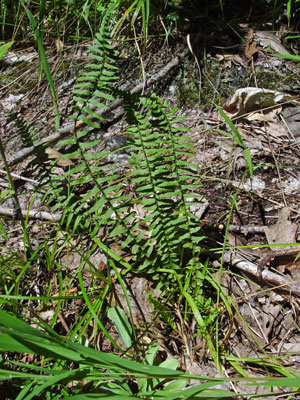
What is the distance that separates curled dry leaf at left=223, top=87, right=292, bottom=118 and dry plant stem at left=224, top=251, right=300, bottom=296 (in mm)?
1067

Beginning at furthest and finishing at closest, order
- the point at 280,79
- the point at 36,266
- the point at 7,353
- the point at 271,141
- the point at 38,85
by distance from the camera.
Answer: the point at 38,85
the point at 280,79
the point at 271,141
the point at 36,266
the point at 7,353

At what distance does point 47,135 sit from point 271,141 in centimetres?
154

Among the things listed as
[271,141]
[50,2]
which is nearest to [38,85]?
[50,2]

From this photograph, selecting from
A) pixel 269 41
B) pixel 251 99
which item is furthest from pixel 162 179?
pixel 269 41

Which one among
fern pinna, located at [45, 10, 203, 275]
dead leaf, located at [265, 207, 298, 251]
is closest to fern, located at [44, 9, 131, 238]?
fern pinna, located at [45, 10, 203, 275]

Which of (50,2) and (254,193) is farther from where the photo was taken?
(50,2)

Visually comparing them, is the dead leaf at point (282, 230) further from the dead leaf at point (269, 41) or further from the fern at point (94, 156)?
the dead leaf at point (269, 41)

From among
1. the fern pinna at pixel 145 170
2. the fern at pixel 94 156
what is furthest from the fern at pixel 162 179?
the fern at pixel 94 156

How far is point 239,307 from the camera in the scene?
183 centimetres

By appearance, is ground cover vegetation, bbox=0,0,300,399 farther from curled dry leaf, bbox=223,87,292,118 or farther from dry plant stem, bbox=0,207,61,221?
curled dry leaf, bbox=223,87,292,118

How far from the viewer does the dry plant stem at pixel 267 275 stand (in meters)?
1.76

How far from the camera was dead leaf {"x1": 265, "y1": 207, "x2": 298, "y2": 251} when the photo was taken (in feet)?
6.45

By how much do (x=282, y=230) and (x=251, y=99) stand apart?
3.11ft

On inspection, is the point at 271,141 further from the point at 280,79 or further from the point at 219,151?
the point at 280,79
